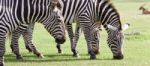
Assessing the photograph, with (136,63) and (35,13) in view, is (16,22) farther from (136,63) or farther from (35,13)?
(136,63)

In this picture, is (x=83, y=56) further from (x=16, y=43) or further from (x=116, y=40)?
(x=16, y=43)

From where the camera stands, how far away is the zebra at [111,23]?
17.8 metres

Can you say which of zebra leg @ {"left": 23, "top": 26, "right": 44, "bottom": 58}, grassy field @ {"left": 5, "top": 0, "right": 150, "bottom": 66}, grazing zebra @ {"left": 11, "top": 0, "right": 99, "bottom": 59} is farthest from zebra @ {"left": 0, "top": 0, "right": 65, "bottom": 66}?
zebra leg @ {"left": 23, "top": 26, "right": 44, "bottom": 58}

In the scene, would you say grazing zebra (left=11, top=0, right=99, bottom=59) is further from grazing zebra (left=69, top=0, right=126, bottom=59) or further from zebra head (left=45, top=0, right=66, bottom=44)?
zebra head (left=45, top=0, right=66, bottom=44)

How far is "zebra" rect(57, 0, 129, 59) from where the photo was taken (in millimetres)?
17750

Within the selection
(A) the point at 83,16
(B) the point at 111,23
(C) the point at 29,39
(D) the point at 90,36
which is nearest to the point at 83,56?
(D) the point at 90,36

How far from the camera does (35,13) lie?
15.9m

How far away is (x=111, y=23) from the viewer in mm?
18125

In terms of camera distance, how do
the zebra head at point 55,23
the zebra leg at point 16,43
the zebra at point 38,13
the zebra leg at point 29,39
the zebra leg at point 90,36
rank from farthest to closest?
the zebra leg at point 29,39, the zebra leg at point 16,43, the zebra leg at point 90,36, the zebra head at point 55,23, the zebra at point 38,13

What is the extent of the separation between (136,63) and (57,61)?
2684mm

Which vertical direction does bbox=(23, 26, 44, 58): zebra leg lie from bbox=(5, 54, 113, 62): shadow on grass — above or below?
above

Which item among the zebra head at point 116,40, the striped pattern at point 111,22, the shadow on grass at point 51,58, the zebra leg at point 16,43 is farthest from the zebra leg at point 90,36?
the zebra leg at point 16,43

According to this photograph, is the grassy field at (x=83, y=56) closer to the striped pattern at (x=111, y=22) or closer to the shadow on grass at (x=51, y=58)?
the shadow on grass at (x=51, y=58)

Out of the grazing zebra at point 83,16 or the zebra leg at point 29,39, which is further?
the zebra leg at point 29,39
